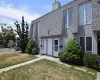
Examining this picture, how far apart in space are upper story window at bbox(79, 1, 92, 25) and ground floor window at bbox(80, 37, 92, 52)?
1556mm

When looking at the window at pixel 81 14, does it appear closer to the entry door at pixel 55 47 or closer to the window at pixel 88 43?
the window at pixel 88 43

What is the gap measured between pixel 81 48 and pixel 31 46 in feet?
33.2

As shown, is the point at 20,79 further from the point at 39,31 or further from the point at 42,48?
the point at 39,31

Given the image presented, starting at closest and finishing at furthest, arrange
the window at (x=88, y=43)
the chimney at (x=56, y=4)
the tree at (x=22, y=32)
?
1. the window at (x=88, y=43)
2. the chimney at (x=56, y=4)
3. the tree at (x=22, y=32)

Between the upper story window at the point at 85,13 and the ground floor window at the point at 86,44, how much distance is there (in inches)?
61.2

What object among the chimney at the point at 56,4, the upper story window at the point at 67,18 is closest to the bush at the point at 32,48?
the chimney at the point at 56,4

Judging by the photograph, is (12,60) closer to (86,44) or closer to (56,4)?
(86,44)

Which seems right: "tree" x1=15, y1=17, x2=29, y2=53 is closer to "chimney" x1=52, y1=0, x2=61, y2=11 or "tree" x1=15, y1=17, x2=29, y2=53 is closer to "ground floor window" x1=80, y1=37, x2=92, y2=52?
"chimney" x1=52, y1=0, x2=61, y2=11

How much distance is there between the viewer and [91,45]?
12039mm

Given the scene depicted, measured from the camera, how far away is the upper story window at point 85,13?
1238cm

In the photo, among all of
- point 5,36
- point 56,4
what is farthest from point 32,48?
point 5,36

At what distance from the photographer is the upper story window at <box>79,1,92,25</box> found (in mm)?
12378

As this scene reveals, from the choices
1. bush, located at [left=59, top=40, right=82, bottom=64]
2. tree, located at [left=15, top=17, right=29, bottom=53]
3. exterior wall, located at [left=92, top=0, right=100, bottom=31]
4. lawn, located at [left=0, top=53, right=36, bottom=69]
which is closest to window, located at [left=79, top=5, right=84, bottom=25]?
exterior wall, located at [left=92, top=0, right=100, bottom=31]

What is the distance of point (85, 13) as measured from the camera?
42.0 ft
